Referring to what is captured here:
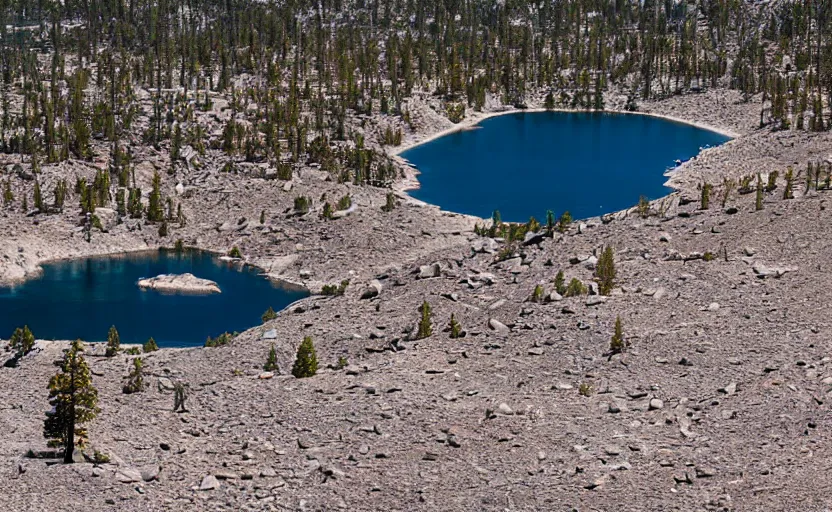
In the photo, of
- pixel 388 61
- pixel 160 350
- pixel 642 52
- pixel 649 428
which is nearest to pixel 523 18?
pixel 642 52

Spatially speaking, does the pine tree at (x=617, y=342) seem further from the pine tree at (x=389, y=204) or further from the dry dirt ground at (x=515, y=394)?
the pine tree at (x=389, y=204)

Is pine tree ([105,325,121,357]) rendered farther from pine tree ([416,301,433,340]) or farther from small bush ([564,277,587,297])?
small bush ([564,277,587,297])

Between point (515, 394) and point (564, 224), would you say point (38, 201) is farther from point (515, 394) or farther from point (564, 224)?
point (515, 394)

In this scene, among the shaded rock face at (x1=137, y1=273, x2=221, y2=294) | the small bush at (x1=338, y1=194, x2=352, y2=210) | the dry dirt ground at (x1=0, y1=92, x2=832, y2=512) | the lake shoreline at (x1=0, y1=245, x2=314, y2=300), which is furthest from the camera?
the small bush at (x1=338, y1=194, x2=352, y2=210)

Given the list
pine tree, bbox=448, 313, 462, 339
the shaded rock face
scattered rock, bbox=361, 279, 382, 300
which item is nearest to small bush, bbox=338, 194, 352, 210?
the shaded rock face

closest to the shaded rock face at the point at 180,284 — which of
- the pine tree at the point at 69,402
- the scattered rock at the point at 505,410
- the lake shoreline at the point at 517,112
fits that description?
the scattered rock at the point at 505,410

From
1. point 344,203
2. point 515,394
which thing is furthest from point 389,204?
point 515,394
